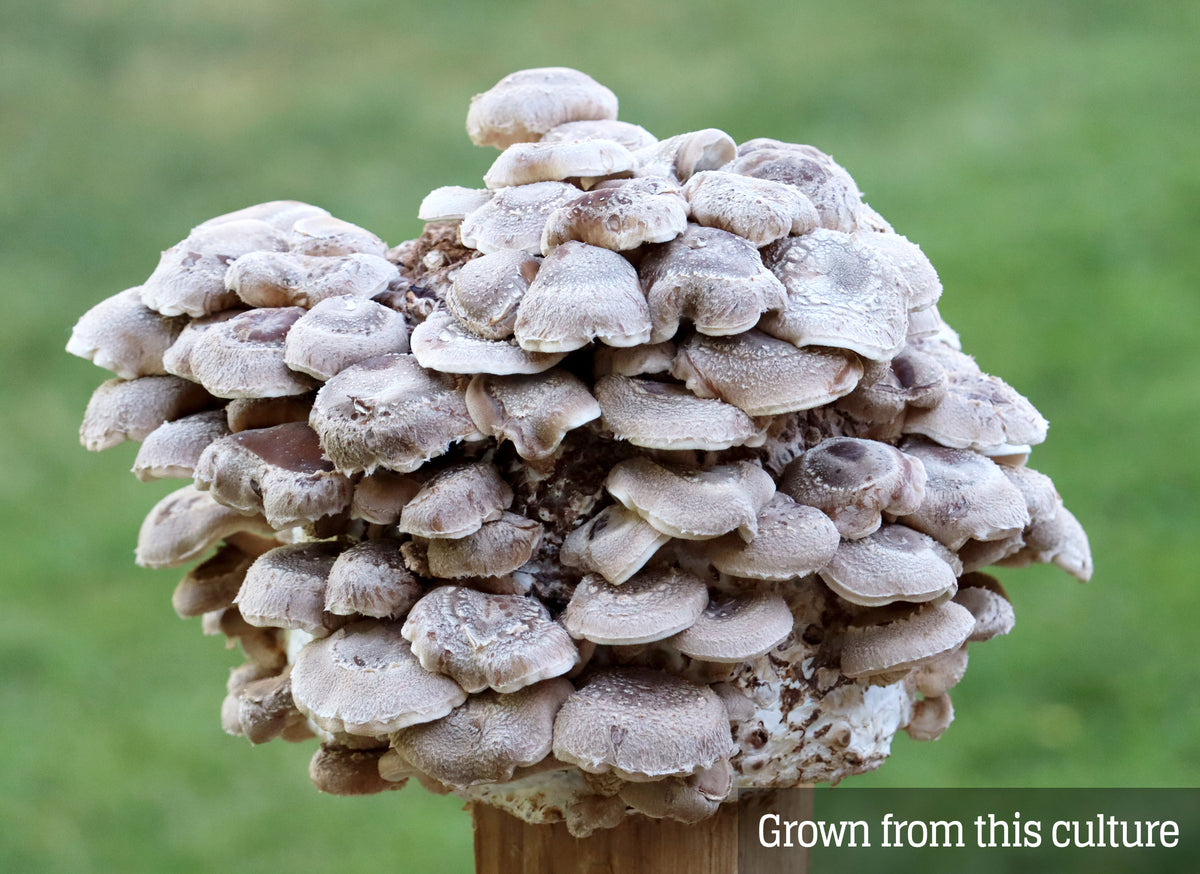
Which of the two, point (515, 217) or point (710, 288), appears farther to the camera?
point (515, 217)

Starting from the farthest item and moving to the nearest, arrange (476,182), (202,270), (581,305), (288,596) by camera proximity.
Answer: (476,182) < (202,270) < (288,596) < (581,305)

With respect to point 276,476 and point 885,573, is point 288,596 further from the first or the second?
point 885,573

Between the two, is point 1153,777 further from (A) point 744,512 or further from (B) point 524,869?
(A) point 744,512

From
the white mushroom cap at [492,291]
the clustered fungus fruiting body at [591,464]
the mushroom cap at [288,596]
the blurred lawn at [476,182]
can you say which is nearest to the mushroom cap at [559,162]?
the clustered fungus fruiting body at [591,464]

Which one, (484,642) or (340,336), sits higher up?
(340,336)

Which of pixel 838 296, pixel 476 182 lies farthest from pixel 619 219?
pixel 476 182

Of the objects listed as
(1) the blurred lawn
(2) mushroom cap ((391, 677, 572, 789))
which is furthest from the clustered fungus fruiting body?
(1) the blurred lawn

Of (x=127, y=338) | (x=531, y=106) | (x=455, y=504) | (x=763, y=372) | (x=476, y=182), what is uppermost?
(x=476, y=182)
